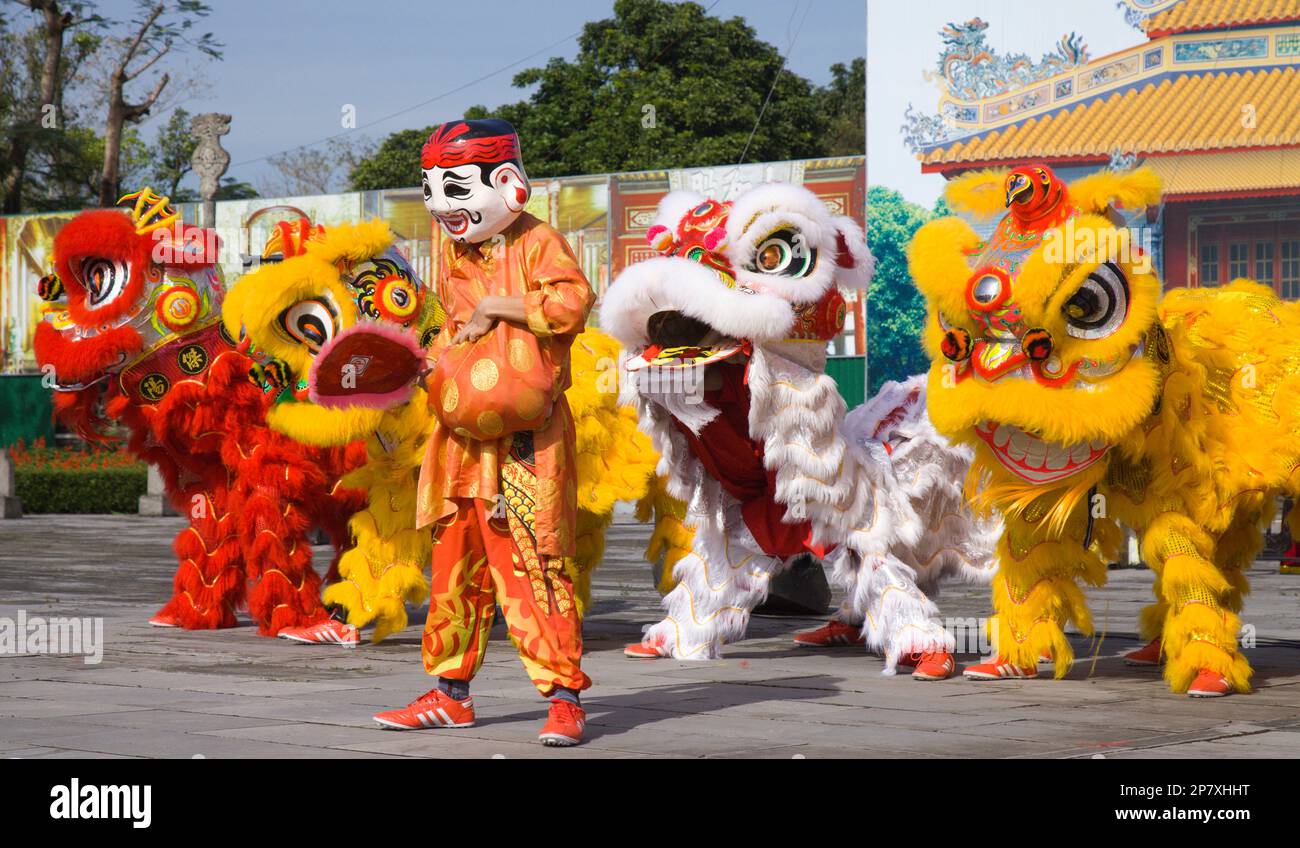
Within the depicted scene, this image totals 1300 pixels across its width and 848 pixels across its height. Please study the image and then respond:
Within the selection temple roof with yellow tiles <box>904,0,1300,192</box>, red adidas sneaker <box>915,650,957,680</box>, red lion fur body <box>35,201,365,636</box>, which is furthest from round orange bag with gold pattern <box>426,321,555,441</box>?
temple roof with yellow tiles <box>904,0,1300,192</box>

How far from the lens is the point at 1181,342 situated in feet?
19.5

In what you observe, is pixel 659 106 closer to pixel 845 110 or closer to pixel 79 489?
pixel 845 110

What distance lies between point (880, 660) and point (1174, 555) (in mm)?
1505

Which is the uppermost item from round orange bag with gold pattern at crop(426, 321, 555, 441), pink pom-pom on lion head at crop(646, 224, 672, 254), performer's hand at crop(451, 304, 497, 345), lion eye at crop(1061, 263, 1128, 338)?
pink pom-pom on lion head at crop(646, 224, 672, 254)

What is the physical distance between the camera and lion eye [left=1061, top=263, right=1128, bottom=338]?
5566 mm

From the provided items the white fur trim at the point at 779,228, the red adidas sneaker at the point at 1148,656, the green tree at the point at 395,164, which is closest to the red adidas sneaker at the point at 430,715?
the white fur trim at the point at 779,228

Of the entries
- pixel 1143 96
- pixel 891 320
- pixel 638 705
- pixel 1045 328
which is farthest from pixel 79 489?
pixel 1045 328

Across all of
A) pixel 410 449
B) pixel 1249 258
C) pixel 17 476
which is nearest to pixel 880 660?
pixel 410 449

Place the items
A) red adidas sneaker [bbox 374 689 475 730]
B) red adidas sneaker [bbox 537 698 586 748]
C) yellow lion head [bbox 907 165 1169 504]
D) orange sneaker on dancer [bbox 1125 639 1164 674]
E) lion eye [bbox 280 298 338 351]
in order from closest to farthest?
red adidas sneaker [bbox 537 698 586 748]
red adidas sneaker [bbox 374 689 475 730]
yellow lion head [bbox 907 165 1169 504]
orange sneaker on dancer [bbox 1125 639 1164 674]
lion eye [bbox 280 298 338 351]

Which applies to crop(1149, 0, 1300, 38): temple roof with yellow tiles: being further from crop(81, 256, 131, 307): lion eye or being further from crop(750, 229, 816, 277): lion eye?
crop(81, 256, 131, 307): lion eye

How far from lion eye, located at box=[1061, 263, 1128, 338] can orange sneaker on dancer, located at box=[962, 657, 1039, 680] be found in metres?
1.31

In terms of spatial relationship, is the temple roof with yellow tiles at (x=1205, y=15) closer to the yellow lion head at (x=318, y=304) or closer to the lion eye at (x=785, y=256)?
the lion eye at (x=785, y=256)

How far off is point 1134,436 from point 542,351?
227 centimetres

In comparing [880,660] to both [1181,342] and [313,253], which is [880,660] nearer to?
[1181,342]
